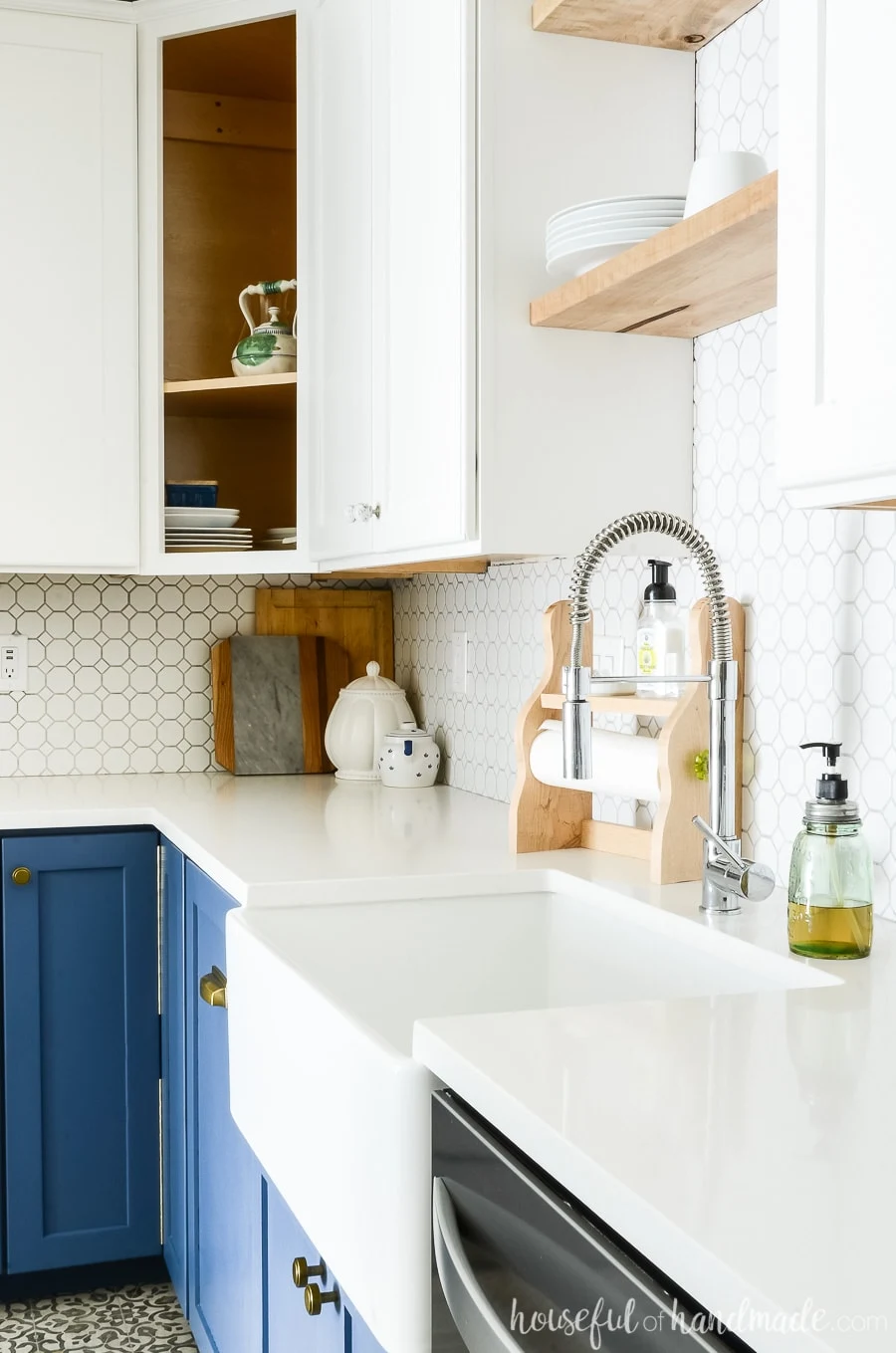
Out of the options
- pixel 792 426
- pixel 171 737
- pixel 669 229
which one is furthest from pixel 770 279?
pixel 171 737

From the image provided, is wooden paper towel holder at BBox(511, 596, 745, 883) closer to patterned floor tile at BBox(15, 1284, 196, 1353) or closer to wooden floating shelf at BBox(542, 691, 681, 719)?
wooden floating shelf at BBox(542, 691, 681, 719)

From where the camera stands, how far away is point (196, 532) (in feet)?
8.79

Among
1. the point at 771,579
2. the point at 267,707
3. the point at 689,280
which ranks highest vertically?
the point at 689,280

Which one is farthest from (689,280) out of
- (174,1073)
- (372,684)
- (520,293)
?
(174,1073)

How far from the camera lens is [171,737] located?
2986mm

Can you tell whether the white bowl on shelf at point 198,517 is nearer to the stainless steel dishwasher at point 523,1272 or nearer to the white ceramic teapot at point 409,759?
the white ceramic teapot at point 409,759

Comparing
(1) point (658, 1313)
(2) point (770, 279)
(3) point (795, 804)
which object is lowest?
(1) point (658, 1313)

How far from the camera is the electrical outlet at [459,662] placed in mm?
2648

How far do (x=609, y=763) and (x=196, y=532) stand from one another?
49.0 inches

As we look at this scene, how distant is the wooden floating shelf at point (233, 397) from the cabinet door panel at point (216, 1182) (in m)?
1.02

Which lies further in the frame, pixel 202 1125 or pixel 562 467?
pixel 202 1125

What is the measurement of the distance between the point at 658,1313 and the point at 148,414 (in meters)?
2.23

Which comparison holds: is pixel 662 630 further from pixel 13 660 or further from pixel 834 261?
pixel 13 660

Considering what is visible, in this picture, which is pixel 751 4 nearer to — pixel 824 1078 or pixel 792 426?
pixel 792 426
